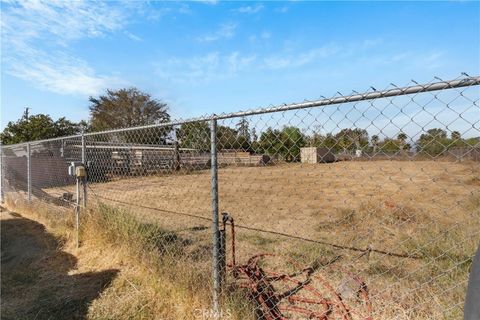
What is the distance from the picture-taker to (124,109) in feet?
118

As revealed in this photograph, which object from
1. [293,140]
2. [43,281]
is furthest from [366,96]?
[43,281]

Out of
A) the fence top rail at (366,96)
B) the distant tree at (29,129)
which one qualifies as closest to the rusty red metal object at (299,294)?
the fence top rail at (366,96)

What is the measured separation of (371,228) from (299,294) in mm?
2878

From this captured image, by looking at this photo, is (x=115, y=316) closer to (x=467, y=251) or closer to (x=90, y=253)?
(x=90, y=253)

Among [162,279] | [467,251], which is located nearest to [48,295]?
[162,279]

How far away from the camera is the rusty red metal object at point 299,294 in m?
3.13

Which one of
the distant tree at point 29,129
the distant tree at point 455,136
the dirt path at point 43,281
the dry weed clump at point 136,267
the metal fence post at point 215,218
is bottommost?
the dirt path at point 43,281

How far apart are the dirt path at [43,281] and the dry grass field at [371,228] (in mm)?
1030

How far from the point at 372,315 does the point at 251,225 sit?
4.11m

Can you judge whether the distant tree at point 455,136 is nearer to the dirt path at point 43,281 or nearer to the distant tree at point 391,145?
the distant tree at point 391,145

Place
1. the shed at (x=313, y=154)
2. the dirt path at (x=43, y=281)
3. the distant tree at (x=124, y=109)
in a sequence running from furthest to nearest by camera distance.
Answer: the distant tree at (x=124, y=109)
the dirt path at (x=43, y=281)
the shed at (x=313, y=154)

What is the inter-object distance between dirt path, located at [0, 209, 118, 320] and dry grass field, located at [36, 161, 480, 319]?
1030 mm

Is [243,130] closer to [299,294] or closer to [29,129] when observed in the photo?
[299,294]

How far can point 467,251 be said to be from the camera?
382cm
